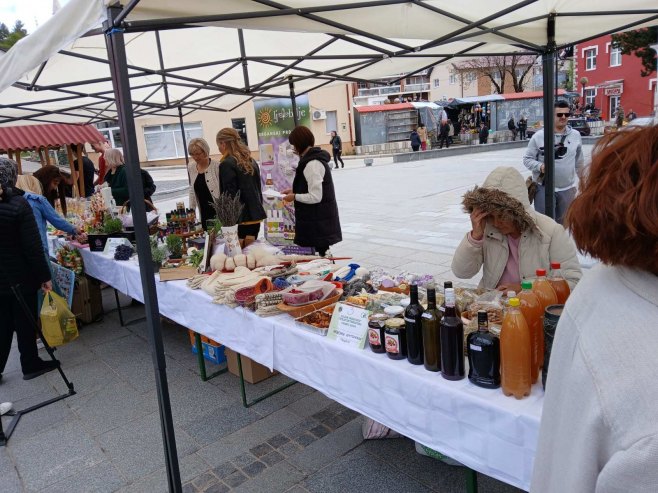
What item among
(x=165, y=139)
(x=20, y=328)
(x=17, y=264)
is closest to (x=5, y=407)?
(x=20, y=328)

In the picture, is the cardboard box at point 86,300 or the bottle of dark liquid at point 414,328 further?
the cardboard box at point 86,300

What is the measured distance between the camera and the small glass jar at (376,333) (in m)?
1.95

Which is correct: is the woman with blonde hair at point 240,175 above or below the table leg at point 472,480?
above

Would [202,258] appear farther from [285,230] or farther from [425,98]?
[425,98]

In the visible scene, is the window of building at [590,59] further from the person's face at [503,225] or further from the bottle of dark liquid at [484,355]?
the bottle of dark liquid at [484,355]

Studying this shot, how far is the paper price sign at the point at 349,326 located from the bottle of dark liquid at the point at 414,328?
27 centimetres

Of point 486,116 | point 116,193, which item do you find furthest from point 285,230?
point 486,116

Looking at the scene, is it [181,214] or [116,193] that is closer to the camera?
[181,214]

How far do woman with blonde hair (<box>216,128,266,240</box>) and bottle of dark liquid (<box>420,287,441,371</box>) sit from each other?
2.86 meters

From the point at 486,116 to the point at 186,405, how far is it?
27.9 m

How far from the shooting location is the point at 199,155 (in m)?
4.57

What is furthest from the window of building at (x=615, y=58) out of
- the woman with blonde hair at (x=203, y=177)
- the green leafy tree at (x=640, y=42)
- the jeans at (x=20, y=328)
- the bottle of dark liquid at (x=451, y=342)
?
the bottle of dark liquid at (x=451, y=342)

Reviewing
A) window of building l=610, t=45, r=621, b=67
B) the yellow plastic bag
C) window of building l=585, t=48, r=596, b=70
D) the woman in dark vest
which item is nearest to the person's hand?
the woman in dark vest

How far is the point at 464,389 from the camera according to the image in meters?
1.66
